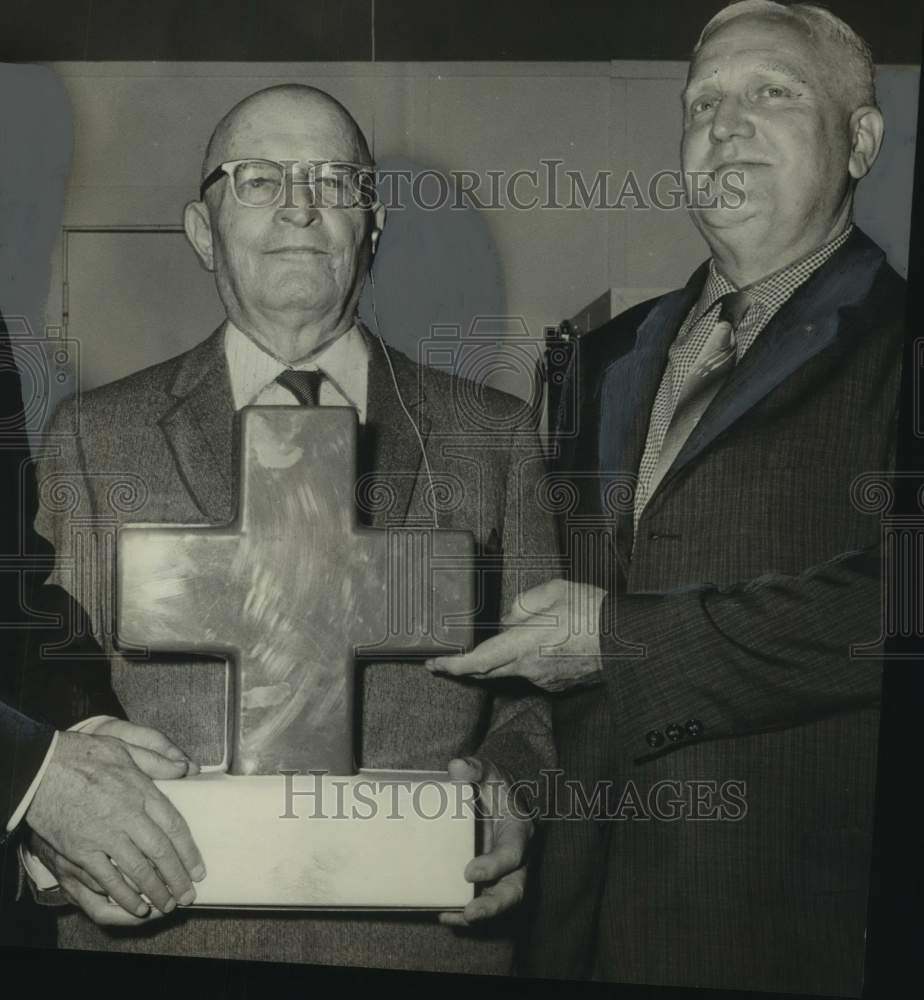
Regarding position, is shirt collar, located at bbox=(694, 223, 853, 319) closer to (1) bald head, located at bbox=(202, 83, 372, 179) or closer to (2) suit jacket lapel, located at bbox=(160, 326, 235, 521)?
(1) bald head, located at bbox=(202, 83, 372, 179)

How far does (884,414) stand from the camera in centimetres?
207

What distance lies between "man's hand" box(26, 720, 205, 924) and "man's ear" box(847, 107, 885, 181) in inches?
53.1

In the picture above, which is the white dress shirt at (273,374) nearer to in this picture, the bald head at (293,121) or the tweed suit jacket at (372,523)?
the tweed suit jacket at (372,523)

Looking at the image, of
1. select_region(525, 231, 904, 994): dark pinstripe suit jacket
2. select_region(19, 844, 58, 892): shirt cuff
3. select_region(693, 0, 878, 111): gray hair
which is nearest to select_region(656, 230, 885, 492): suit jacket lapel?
select_region(525, 231, 904, 994): dark pinstripe suit jacket

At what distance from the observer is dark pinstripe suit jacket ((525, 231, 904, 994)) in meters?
2.07

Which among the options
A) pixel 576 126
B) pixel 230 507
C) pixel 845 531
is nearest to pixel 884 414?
pixel 845 531

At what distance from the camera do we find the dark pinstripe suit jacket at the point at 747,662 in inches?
81.4

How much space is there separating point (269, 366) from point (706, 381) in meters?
0.67

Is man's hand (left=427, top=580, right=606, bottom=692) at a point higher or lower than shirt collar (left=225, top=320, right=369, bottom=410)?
lower

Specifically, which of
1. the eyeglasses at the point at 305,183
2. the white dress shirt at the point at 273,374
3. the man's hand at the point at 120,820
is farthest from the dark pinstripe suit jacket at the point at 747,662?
the man's hand at the point at 120,820

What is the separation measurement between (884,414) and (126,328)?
3.80 feet

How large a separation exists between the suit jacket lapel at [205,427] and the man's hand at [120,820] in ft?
1.22

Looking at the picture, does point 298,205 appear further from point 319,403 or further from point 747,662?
point 747,662

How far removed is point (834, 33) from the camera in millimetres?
2096
